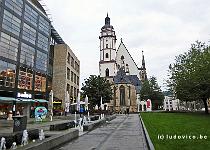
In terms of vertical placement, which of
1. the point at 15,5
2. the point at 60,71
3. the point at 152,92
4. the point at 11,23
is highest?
the point at 15,5

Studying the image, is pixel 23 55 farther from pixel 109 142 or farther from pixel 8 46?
pixel 109 142

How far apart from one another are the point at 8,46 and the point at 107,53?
6422 centimetres

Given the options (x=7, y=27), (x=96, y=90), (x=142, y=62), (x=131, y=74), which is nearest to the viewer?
(x=7, y=27)

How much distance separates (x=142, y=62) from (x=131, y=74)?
29.5 meters

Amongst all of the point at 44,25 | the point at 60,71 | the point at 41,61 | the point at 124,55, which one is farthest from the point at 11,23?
the point at 124,55

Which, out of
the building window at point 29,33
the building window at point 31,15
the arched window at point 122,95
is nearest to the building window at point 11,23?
the building window at point 29,33

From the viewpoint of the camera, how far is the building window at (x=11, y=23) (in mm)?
45781

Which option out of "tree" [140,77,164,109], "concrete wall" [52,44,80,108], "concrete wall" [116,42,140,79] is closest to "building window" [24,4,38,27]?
"concrete wall" [52,44,80,108]

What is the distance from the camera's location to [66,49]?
69.9m

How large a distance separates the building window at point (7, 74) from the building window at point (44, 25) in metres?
15.5

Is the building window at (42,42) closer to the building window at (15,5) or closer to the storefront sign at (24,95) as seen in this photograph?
the building window at (15,5)

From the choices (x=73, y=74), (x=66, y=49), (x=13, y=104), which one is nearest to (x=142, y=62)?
(x=73, y=74)

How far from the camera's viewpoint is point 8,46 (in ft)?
152

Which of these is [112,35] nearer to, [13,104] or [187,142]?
[13,104]
